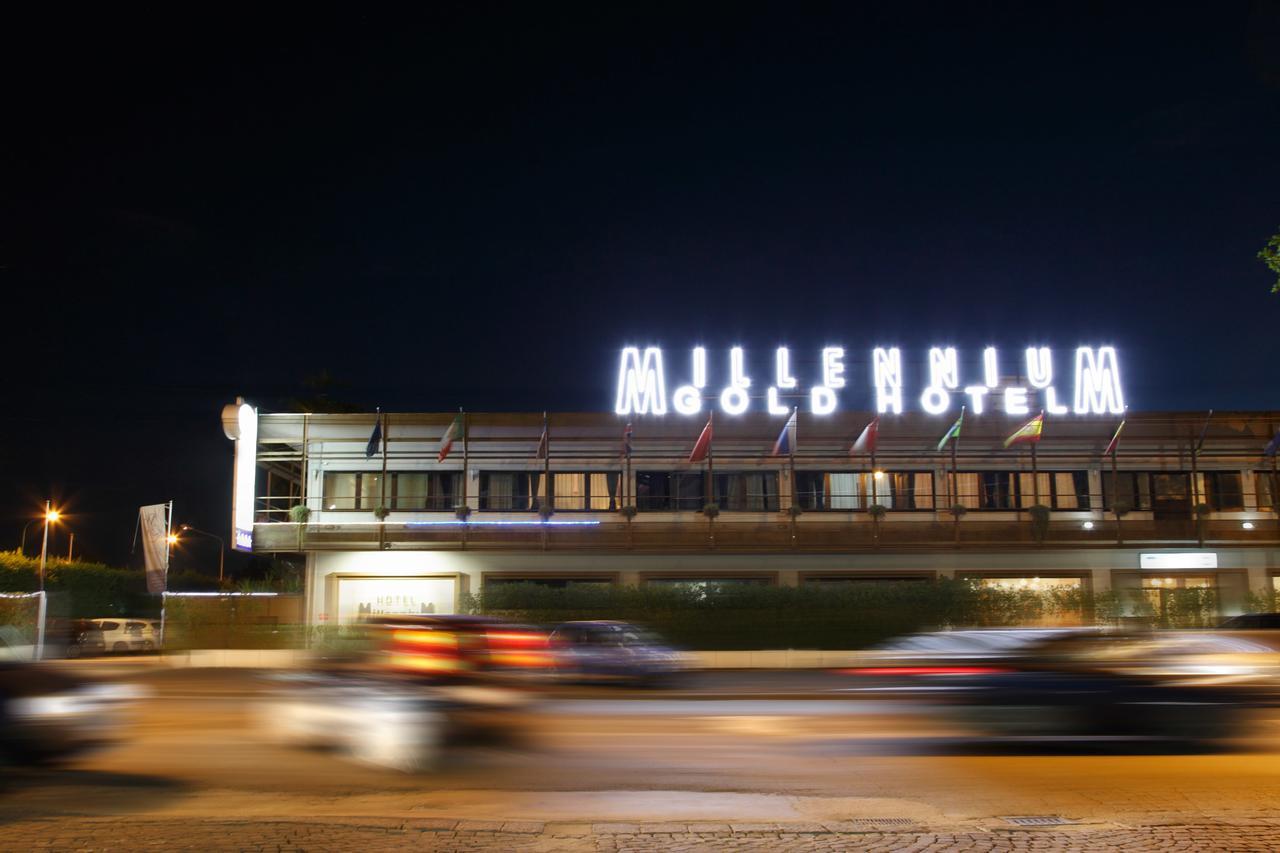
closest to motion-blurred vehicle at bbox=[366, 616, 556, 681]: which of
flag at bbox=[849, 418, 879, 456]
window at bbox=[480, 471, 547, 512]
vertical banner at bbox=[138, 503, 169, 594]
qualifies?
vertical banner at bbox=[138, 503, 169, 594]

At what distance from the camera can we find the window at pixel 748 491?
43.8m

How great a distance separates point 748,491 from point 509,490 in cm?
939

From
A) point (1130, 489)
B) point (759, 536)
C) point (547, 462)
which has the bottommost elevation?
point (759, 536)

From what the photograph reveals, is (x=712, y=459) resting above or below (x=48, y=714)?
above

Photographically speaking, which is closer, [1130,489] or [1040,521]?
[1040,521]

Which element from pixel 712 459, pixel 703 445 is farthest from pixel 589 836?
pixel 712 459

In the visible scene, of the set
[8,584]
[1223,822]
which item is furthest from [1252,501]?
[8,584]

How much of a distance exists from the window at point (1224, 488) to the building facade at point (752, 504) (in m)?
0.09

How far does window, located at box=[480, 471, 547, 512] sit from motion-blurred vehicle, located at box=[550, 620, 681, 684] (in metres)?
22.1

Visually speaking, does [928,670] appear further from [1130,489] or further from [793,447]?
[1130,489]

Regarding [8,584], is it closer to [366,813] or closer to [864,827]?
[366,813]

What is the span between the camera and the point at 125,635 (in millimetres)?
39000

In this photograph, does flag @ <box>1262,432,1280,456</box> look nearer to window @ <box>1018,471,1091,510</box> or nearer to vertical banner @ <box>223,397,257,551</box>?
window @ <box>1018,471,1091,510</box>

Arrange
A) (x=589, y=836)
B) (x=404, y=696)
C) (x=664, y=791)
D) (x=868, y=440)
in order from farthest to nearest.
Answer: (x=868, y=440)
(x=404, y=696)
(x=664, y=791)
(x=589, y=836)
